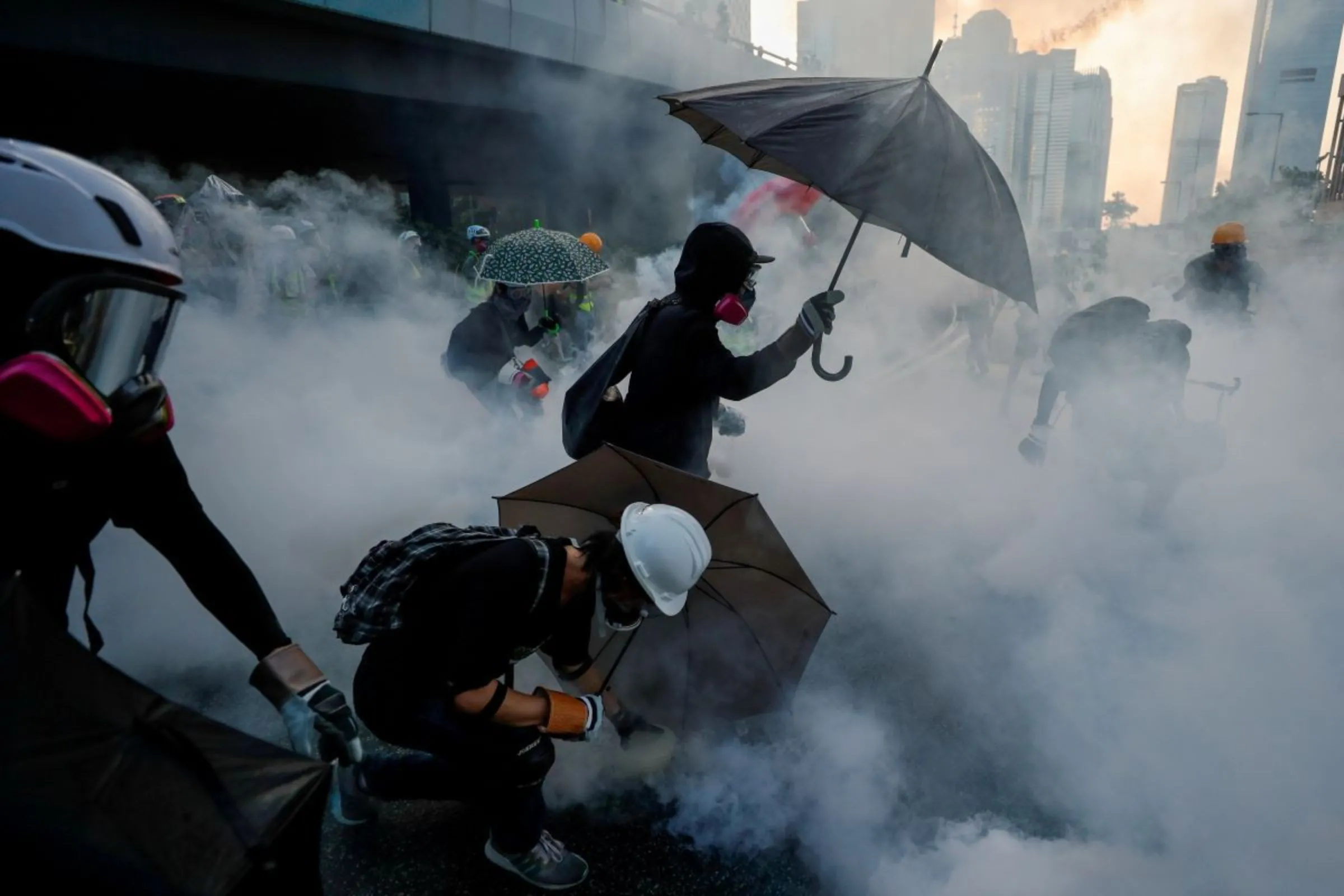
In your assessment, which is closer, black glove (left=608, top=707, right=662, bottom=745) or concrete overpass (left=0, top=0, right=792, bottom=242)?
black glove (left=608, top=707, right=662, bottom=745)

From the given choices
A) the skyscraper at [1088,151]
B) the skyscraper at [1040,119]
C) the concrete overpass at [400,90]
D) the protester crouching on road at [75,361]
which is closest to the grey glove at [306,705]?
the protester crouching on road at [75,361]

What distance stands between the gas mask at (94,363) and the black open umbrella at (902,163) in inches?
75.3

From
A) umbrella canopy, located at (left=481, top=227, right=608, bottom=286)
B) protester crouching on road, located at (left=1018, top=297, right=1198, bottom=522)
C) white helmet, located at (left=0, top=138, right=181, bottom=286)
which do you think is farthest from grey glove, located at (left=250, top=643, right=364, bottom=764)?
protester crouching on road, located at (left=1018, top=297, right=1198, bottom=522)

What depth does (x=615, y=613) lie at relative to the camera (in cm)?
185

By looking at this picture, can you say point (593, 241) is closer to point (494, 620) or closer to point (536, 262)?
point (536, 262)

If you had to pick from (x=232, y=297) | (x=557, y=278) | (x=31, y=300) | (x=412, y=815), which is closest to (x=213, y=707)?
(x=412, y=815)

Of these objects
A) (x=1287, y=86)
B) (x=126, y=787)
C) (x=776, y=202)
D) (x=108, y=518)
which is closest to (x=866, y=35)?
(x=1287, y=86)

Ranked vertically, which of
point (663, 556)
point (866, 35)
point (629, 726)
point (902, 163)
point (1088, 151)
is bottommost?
point (629, 726)

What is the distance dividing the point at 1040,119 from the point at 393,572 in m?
33.2

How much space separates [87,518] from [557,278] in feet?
11.0

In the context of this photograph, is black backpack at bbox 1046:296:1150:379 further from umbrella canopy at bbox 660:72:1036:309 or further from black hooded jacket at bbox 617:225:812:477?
black hooded jacket at bbox 617:225:812:477

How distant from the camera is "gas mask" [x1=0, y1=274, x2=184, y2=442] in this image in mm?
1046

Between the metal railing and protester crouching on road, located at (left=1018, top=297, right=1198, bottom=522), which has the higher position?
the metal railing

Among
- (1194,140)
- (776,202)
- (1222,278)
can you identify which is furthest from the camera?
(1194,140)
